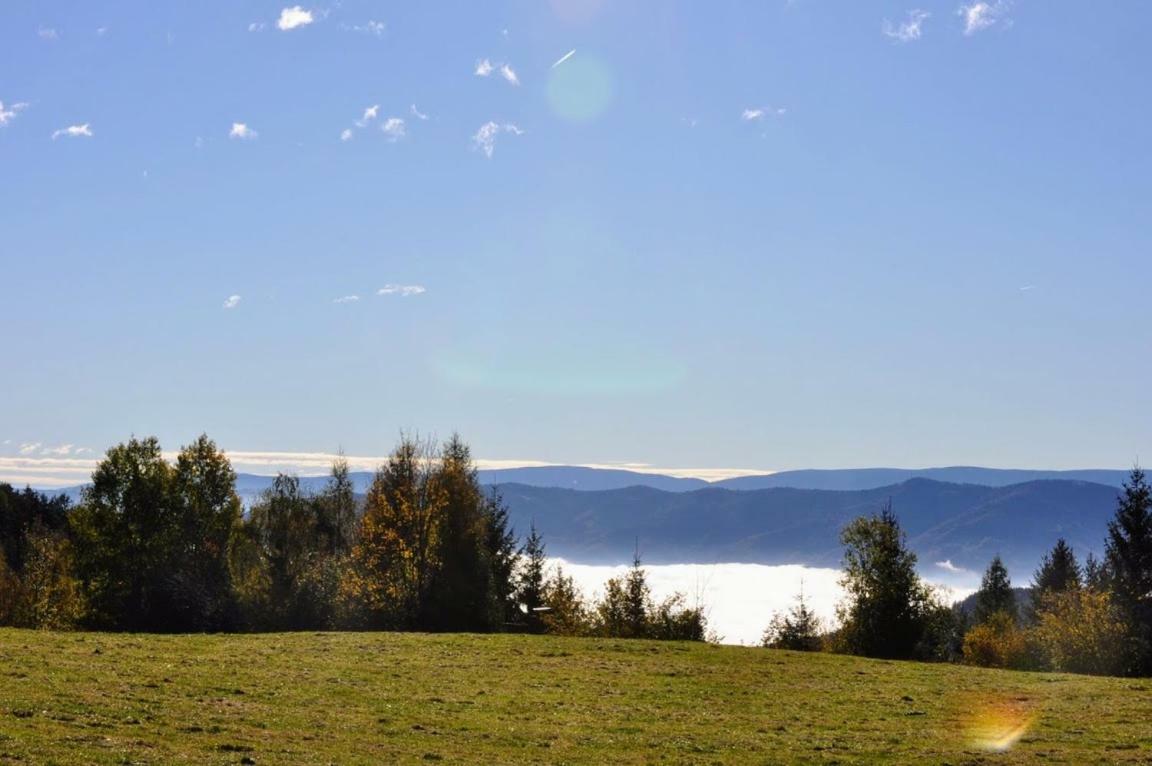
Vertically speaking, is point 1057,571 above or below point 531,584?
below

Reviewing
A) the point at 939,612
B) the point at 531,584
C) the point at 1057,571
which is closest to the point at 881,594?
the point at 939,612

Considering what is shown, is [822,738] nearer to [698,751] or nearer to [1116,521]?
[698,751]

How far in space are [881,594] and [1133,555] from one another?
22.5 metres

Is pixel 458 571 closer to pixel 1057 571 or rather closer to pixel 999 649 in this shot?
pixel 999 649

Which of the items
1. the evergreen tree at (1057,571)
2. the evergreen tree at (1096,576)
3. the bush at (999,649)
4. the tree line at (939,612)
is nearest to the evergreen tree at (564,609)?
the tree line at (939,612)

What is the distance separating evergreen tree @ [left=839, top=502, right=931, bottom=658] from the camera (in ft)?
248

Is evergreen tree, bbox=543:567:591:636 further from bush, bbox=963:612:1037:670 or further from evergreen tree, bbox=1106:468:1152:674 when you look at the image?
evergreen tree, bbox=1106:468:1152:674

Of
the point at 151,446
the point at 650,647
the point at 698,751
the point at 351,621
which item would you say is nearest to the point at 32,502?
the point at 151,446

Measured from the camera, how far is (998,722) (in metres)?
33.8

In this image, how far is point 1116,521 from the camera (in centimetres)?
8144

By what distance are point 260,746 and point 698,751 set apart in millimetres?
12393

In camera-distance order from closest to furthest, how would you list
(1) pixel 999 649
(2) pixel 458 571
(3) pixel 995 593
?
(2) pixel 458 571
(1) pixel 999 649
(3) pixel 995 593

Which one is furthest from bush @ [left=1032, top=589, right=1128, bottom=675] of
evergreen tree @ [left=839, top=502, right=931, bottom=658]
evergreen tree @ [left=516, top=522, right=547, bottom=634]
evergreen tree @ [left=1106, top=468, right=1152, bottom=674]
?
evergreen tree @ [left=516, top=522, right=547, bottom=634]

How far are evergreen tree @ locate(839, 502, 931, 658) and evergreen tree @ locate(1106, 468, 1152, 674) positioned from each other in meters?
16.6
